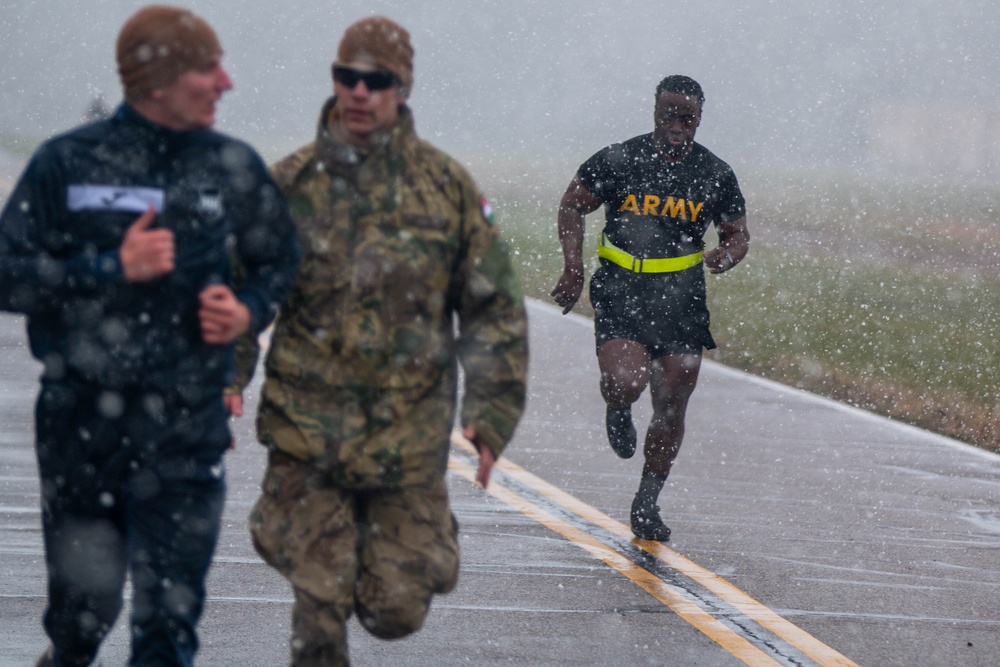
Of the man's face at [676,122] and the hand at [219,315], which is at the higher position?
the hand at [219,315]

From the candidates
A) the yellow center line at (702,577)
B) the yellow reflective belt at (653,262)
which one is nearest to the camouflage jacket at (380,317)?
the yellow center line at (702,577)

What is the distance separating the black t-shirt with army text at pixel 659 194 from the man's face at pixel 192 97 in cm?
406

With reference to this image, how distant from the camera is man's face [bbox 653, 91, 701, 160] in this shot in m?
8.07

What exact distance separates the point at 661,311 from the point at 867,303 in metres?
18.9

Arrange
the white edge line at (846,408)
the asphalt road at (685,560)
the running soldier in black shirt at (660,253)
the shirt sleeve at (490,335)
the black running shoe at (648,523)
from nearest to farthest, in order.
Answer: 1. the shirt sleeve at (490,335)
2. the asphalt road at (685,560)
3. the running soldier in black shirt at (660,253)
4. the black running shoe at (648,523)
5. the white edge line at (846,408)

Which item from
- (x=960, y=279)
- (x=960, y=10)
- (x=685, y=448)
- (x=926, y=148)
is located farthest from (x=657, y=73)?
(x=685, y=448)

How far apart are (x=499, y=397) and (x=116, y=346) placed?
1044mm

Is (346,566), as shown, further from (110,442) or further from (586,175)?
(586,175)

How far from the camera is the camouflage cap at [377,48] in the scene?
464 centimetres

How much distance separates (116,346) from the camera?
426 cm

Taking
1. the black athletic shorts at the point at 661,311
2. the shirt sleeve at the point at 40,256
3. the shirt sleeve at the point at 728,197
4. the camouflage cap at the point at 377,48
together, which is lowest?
the black athletic shorts at the point at 661,311

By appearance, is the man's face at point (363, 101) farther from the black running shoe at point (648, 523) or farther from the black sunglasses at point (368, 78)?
the black running shoe at point (648, 523)

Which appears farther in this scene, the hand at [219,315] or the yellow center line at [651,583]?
the yellow center line at [651,583]

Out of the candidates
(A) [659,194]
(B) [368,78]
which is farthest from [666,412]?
(B) [368,78]
